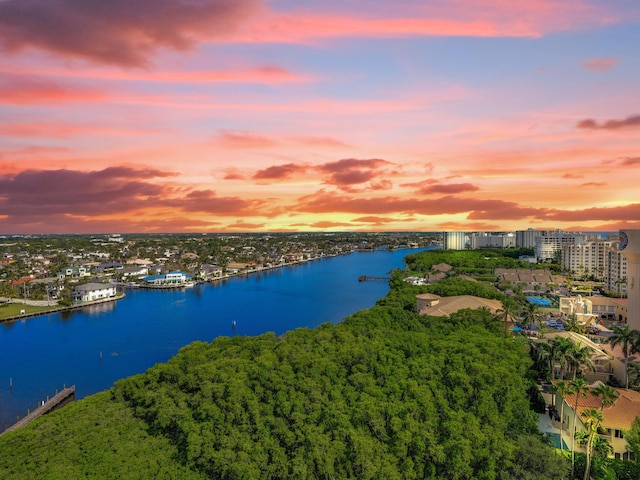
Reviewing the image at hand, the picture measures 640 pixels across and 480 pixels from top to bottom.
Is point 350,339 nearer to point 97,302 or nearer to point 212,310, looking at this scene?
point 212,310

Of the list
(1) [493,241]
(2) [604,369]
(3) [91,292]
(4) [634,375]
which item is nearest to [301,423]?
(4) [634,375]

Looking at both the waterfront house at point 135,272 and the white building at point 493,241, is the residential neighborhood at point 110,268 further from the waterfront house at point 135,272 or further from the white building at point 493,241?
the white building at point 493,241

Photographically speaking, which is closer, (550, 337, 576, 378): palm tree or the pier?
(550, 337, 576, 378): palm tree

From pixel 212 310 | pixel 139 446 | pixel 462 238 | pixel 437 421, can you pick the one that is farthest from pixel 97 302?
pixel 462 238

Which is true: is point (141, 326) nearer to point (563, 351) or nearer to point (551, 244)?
point (563, 351)

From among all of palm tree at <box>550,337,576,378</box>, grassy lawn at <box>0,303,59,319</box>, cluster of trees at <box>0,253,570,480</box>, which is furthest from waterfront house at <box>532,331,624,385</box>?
grassy lawn at <box>0,303,59,319</box>

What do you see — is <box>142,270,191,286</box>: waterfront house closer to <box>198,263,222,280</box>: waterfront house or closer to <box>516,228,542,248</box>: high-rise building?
<box>198,263,222,280</box>: waterfront house
